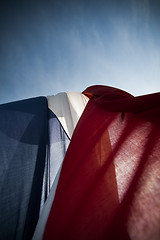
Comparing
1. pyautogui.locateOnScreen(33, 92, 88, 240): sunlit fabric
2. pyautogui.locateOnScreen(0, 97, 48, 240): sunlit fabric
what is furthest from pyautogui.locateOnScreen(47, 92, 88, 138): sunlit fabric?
pyautogui.locateOnScreen(0, 97, 48, 240): sunlit fabric

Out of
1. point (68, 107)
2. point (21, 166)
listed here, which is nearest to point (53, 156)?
point (21, 166)

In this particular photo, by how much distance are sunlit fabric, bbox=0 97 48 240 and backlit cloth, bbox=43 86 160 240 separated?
21 centimetres

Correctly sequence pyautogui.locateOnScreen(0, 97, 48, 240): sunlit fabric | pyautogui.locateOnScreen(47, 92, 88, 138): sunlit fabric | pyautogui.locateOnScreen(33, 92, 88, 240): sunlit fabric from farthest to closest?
pyautogui.locateOnScreen(47, 92, 88, 138): sunlit fabric < pyautogui.locateOnScreen(33, 92, 88, 240): sunlit fabric < pyautogui.locateOnScreen(0, 97, 48, 240): sunlit fabric

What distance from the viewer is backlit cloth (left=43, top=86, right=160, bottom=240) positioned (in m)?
0.34

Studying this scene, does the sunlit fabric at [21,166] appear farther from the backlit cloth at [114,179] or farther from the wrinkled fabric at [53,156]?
the backlit cloth at [114,179]

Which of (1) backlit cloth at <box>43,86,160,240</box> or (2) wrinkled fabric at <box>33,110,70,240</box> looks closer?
(1) backlit cloth at <box>43,86,160,240</box>

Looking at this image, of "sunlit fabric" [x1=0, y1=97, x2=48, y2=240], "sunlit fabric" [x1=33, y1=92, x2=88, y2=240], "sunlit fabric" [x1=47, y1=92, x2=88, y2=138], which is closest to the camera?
"sunlit fabric" [x1=0, y1=97, x2=48, y2=240]

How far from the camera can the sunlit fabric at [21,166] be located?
0.49 m

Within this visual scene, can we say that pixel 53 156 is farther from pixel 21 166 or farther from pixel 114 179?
pixel 114 179

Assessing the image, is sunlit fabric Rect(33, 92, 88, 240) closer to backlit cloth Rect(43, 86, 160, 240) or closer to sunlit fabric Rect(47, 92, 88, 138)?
sunlit fabric Rect(47, 92, 88, 138)

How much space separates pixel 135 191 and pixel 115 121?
34 centimetres

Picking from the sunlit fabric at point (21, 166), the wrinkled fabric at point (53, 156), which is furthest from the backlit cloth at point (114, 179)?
the sunlit fabric at point (21, 166)

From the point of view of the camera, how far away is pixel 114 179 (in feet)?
1.39

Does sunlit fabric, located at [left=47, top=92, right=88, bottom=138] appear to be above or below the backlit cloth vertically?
above
